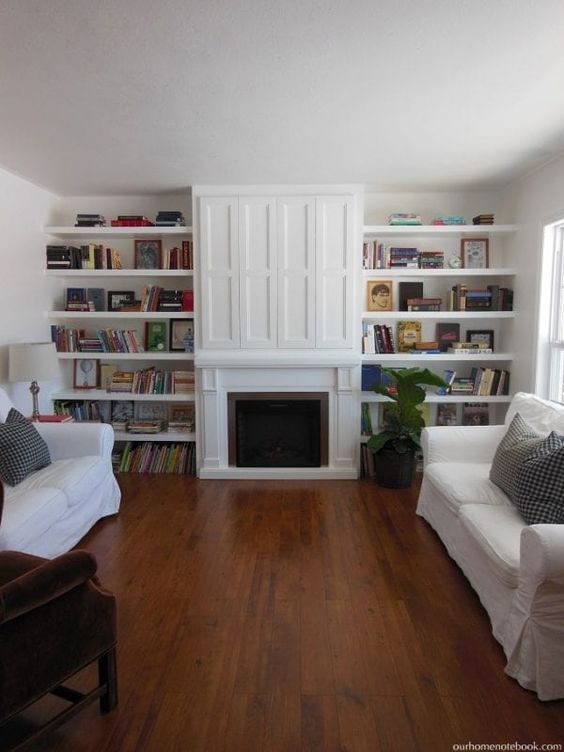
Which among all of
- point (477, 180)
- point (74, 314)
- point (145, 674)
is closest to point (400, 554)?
point (145, 674)

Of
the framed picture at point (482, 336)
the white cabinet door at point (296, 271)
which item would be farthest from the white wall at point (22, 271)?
the framed picture at point (482, 336)

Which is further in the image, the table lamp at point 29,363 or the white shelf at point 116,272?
the white shelf at point 116,272

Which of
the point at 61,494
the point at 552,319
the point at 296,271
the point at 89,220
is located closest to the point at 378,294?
the point at 296,271

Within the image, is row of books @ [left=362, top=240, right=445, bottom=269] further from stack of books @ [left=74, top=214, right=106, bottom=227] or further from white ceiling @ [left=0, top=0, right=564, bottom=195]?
stack of books @ [left=74, top=214, right=106, bottom=227]

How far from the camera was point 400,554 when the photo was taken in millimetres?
2896

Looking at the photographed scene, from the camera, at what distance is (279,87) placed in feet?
7.70

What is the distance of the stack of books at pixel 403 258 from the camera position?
4.24 m

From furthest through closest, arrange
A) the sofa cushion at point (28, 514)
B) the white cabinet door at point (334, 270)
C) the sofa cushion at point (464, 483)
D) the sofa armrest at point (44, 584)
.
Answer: the white cabinet door at point (334, 270), the sofa cushion at point (464, 483), the sofa cushion at point (28, 514), the sofa armrest at point (44, 584)

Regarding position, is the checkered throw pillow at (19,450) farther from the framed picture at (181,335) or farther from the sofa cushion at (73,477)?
the framed picture at (181,335)

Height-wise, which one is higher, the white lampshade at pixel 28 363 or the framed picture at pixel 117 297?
the framed picture at pixel 117 297

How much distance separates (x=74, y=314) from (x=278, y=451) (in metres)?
2.19

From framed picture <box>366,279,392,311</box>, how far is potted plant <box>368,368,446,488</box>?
70 centimetres

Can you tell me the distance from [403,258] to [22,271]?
3.18m

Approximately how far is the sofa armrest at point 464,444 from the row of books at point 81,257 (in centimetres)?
312
